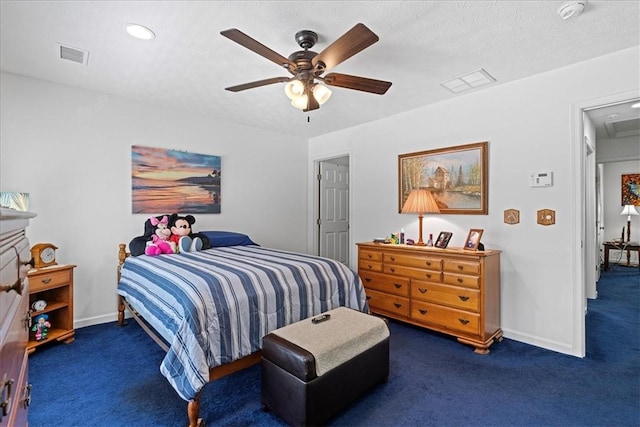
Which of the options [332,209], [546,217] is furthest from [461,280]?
[332,209]

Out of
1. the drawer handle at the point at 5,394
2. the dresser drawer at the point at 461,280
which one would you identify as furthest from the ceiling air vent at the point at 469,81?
the drawer handle at the point at 5,394

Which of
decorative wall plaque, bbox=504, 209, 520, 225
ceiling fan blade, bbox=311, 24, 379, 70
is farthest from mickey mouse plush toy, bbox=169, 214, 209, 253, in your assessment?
decorative wall plaque, bbox=504, 209, 520, 225

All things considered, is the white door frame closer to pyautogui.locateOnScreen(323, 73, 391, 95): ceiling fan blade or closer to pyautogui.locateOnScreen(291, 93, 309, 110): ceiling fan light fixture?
pyautogui.locateOnScreen(323, 73, 391, 95): ceiling fan blade

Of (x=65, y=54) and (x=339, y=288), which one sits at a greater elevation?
(x=65, y=54)

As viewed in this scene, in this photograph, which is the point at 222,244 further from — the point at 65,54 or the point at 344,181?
the point at 344,181

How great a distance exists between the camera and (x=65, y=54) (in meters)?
2.45

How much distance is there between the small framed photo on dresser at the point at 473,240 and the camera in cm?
289

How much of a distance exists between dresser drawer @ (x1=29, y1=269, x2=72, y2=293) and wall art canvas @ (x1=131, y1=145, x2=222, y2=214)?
95 cm

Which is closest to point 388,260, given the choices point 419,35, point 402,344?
point 402,344

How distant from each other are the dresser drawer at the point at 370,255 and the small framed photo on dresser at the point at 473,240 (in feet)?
2.99

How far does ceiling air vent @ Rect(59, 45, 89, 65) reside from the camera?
2.37 metres

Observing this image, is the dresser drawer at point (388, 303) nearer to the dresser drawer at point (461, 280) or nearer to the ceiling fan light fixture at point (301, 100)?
the dresser drawer at point (461, 280)

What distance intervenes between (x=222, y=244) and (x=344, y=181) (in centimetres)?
287

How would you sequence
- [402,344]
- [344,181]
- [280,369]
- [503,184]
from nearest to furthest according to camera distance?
[280,369]
[402,344]
[503,184]
[344,181]
